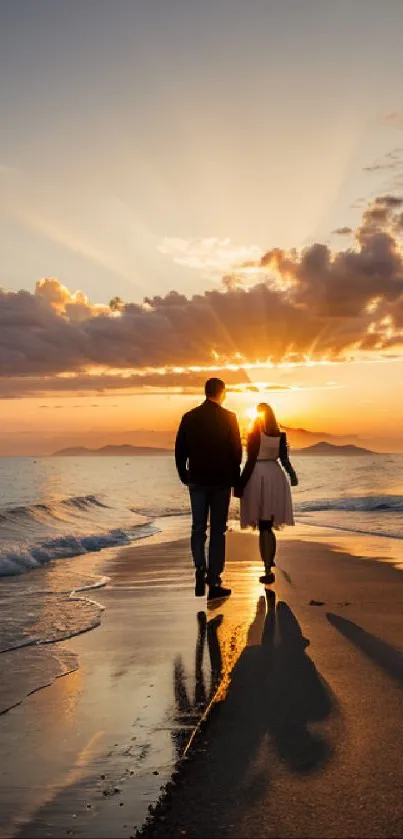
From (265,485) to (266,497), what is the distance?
0.15 metres

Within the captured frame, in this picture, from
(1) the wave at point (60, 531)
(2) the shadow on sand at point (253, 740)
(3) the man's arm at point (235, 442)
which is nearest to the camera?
(2) the shadow on sand at point (253, 740)

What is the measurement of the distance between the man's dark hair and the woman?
32.2 inches

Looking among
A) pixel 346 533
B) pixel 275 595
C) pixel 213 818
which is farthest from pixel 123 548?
pixel 213 818

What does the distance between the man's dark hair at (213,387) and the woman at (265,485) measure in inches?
32.2

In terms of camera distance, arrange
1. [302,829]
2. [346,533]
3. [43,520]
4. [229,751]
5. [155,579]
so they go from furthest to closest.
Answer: [43,520]
[346,533]
[155,579]
[229,751]
[302,829]

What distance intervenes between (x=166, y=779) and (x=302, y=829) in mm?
728

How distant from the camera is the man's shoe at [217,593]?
8305 millimetres

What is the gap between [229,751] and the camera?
359 centimetres

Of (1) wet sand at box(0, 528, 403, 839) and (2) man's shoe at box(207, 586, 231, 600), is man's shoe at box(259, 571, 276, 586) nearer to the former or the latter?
(2) man's shoe at box(207, 586, 231, 600)

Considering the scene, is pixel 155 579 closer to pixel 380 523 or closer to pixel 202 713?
pixel 202 713

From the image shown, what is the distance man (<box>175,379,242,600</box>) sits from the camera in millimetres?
8453

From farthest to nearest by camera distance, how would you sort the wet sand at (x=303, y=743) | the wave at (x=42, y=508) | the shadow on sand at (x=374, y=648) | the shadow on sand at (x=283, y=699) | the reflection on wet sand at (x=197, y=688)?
the wave at (x=42, y=508)
the shadow on sand at (x=374, y=648)
the reflection on wet sand at (x=197, y=688)
the shadow on sand at (x=283, y=699)
the wet sand at (x=303, y=743)

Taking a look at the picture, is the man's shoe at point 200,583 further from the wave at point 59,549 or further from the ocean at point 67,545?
the wave at point 59,549

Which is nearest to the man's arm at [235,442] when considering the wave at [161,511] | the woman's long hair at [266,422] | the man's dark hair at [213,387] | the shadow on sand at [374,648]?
the man's dark hair at [213,387]
